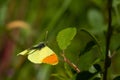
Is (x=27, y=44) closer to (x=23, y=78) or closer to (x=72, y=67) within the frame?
(x=23, y=78)

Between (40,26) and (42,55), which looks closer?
(42,55)

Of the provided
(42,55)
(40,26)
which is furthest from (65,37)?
(40,26)

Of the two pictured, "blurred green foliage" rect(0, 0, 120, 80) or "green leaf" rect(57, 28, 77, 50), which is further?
"blurred green foliage" rect(0, 0, 120, 80)

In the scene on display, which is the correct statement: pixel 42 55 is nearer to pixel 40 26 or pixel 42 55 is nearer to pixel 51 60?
pixel 51 60

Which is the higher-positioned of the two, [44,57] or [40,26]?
[44,57]

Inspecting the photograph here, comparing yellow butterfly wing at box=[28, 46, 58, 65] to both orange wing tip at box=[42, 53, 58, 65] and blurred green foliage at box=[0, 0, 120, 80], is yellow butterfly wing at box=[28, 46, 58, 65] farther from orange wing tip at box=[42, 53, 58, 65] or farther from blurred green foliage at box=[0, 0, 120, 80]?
blurred green foliage at box=[0, 0, 120, 80]

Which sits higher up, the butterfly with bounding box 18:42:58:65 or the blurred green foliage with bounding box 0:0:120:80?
the butterfly with bounding box 18:42:58:65

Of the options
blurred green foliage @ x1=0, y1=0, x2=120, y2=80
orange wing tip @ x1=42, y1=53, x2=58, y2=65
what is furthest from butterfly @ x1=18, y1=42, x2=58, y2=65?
blurred green foliage @ x1=0, y1=0, x2=120, y2=80

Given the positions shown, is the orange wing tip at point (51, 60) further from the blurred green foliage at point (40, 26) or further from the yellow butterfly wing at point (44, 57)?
the blurred green foliage at point (40, 26)

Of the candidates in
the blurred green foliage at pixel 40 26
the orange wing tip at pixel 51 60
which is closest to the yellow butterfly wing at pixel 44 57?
the orange wing tip at pixel 51 60
